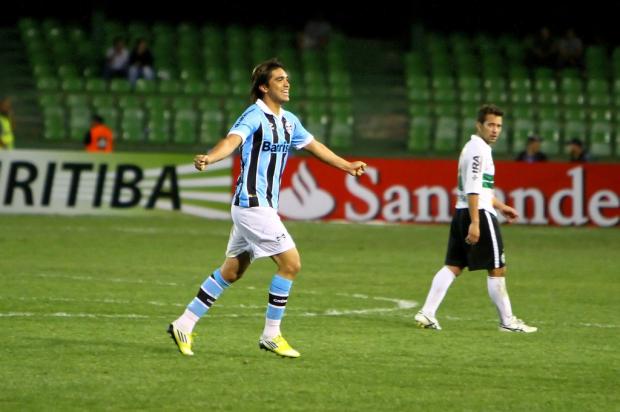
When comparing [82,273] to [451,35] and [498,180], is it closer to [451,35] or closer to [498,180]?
[498,180]

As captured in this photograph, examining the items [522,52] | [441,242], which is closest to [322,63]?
[522,52]

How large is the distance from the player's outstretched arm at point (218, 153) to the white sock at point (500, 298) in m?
3.08

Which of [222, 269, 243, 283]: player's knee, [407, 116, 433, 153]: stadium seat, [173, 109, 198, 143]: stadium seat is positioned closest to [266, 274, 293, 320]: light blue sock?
[222, 269, 243, 283]: player's knee

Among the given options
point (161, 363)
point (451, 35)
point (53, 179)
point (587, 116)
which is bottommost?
point (161, 363)

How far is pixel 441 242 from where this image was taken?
19.5 metres

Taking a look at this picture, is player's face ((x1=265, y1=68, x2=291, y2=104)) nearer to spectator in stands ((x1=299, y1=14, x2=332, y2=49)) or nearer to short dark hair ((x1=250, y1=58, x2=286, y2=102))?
short dark hair ((x1=250, y1=58, x2=286, y2=102))

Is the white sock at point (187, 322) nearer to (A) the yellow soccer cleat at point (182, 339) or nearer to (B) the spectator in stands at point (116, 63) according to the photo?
(A) the yellow soccer cleat at point (182, 339)

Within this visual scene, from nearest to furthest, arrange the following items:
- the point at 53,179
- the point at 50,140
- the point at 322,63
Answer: the point at 53,179, the point at 50,140, the point at 322,63

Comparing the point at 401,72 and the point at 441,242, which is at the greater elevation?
the point at 401,72

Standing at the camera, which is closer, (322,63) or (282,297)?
(282,297)

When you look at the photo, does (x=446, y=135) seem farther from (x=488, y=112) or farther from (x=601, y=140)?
(x=488, y=112)

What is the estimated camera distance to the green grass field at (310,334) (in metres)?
7.56

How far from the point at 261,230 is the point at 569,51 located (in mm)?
23377

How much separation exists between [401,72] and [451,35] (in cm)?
162
